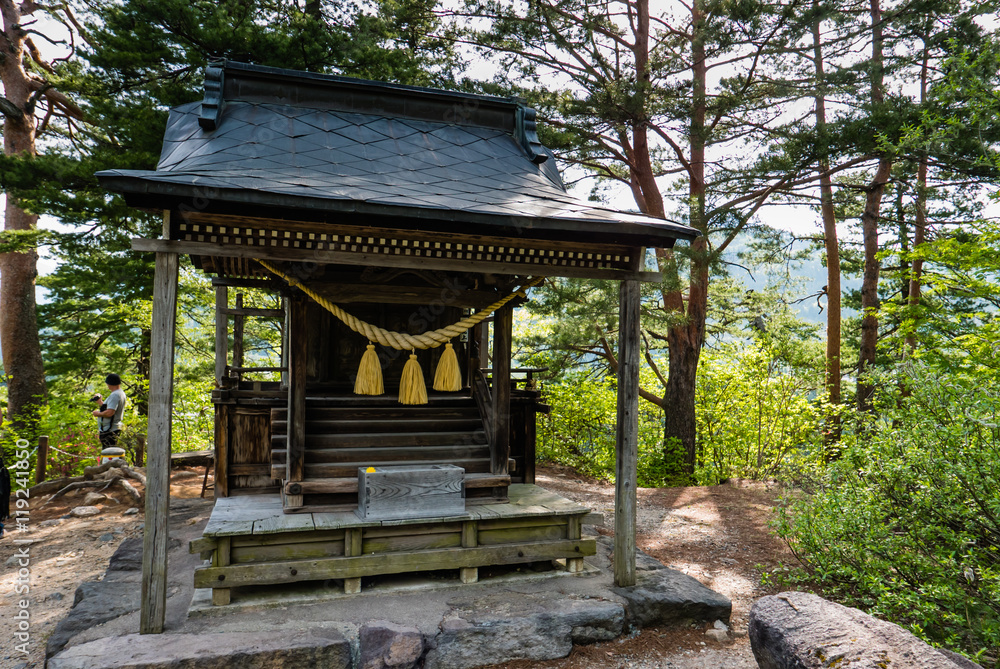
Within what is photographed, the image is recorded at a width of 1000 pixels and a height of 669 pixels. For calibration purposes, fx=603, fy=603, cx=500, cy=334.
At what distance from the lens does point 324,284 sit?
5742mm

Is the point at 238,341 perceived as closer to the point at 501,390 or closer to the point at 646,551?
the point at 501,390

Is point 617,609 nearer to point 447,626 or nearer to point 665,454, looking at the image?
point 447,626

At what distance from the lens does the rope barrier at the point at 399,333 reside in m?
5.65

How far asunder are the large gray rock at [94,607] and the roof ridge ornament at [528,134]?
5.79 meters

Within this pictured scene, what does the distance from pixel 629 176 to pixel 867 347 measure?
583 cm

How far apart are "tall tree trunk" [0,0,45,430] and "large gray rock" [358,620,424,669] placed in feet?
34.5

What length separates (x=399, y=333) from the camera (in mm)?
5926

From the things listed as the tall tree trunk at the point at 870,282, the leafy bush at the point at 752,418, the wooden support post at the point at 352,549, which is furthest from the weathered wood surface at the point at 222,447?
the tall tree trunk at the point at 870,282

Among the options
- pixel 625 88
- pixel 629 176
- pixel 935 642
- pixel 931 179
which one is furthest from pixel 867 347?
pixel 935 642

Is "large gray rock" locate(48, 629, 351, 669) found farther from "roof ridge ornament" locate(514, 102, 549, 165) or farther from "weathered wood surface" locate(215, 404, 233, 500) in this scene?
"roof ridge ornament" locate(514, 102, 549, 165)

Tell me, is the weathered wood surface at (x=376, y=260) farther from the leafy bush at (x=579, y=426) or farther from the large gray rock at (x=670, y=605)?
the leafy bush at (x=579, y=426)

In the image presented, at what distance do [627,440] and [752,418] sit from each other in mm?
8160

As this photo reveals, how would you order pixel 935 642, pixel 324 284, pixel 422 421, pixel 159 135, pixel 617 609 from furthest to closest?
pixel 159 135
pixel 422 421
pixel 324 284
pixel 617 609
pixel 935 642

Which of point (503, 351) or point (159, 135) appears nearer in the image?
point (503, 351)
